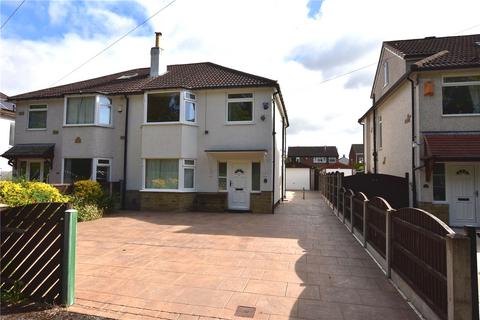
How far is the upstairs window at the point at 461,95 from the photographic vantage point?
36.6 feet

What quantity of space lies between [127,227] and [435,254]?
348 inches

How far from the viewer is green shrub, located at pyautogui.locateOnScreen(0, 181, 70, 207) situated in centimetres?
915

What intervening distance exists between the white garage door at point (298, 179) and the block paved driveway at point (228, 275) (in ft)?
85.0

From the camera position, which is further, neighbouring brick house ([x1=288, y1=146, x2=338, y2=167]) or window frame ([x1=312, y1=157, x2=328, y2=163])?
window frame ([x1=312, y1=157, x2=328, y2=163])

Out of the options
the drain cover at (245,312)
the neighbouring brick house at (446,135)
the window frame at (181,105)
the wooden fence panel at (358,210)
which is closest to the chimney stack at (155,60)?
the window frame at (181,105)

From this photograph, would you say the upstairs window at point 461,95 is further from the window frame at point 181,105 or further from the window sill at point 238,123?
the window frame at point 181,105

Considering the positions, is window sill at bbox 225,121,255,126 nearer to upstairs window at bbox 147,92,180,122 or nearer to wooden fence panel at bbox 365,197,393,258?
upstairs window at bbox 147,92,180,122

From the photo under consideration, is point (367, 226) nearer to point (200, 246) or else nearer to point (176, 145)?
point (200, 246)

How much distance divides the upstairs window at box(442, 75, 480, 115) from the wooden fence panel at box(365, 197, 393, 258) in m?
Answer: 6.86

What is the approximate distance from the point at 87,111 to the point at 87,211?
5748mm

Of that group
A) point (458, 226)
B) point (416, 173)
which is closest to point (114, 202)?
point (416, 173)

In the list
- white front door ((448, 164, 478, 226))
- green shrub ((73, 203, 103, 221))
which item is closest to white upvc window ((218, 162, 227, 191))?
green shrub ((73, 203, 103, 221))

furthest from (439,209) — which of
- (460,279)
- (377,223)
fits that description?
(460,279)

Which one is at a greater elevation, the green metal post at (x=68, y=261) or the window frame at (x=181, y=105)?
the window frame at (x=181, y=105)
